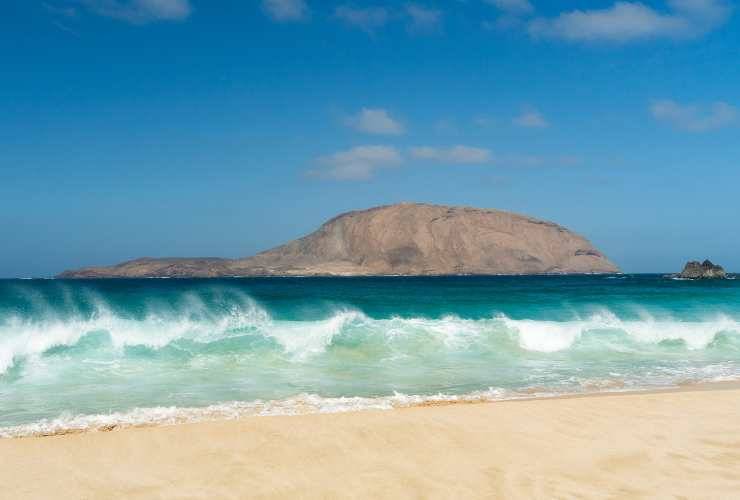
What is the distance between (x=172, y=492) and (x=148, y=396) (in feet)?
18.1

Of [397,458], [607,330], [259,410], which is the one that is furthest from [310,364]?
[607,330]

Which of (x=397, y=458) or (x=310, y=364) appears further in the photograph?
(x=310, y=364)

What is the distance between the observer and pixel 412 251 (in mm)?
150000

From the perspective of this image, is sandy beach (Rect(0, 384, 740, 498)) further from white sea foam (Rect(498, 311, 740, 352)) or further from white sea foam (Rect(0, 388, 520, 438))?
white sea foam (Rect(498, 311, 740, 352))

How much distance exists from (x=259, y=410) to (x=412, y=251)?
14172cm

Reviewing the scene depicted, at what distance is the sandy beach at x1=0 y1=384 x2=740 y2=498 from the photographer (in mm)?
5059

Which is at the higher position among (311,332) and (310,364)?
(311,332)

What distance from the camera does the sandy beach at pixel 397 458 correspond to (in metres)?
5.06

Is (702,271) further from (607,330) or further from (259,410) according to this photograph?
(259,410)

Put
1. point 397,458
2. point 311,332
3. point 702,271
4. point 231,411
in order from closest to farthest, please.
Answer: point 397,458
point 231,411
point 311,332
point 702,271

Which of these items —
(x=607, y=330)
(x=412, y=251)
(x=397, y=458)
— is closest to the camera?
(x=397, y=458)

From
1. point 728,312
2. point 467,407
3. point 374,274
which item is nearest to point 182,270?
point 374,274

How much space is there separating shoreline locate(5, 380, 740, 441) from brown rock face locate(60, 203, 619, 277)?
13060cm

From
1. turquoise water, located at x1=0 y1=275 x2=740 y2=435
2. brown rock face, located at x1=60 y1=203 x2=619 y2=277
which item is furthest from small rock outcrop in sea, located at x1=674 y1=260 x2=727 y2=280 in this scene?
turquoise water, located at x1=0 y1=275 x2=740 y2=435
